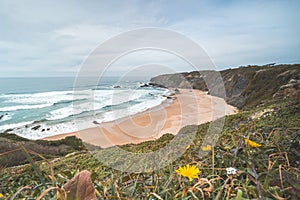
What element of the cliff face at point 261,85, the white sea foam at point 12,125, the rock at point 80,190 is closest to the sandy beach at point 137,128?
the cliff face at point 261,85

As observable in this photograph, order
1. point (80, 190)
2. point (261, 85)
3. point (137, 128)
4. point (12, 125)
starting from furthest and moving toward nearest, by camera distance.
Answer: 1. point (261, 85)
2. point (12, 125)
3. point (137, 128)
4. point (80, 190)

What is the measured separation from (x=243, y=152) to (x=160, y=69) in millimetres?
3224

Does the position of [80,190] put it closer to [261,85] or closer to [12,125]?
[12,125]

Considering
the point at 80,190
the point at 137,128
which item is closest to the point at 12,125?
the point at 137,128

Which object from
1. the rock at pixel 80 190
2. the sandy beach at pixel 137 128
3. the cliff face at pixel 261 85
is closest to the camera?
the rock at pixel 80 190

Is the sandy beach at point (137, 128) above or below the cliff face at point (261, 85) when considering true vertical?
below

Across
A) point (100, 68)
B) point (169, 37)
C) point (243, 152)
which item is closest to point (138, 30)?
point (169, 37)

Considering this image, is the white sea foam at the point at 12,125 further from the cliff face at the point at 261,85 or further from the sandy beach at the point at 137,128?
the cliff face at the point at 261,85

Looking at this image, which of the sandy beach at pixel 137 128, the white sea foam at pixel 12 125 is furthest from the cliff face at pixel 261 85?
the white sea foam at pixel 12 125

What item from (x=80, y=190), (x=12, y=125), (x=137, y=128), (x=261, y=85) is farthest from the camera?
(x=261, y=85)

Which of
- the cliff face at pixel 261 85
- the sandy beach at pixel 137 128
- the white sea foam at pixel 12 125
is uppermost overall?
the cliff face at pixel 261 85

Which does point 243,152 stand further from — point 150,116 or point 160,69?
point 150,116

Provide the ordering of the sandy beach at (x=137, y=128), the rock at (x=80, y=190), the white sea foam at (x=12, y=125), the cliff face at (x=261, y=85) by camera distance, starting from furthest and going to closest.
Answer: the white sea foam at (x=12, y=125) < the cliff face at (x=261, y=85) < the sandy beach at (x=137, y=128) < the rock at (x=80, y=190)

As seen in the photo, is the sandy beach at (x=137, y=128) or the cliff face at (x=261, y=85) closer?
the sandy beach at (x=137, y=128)
